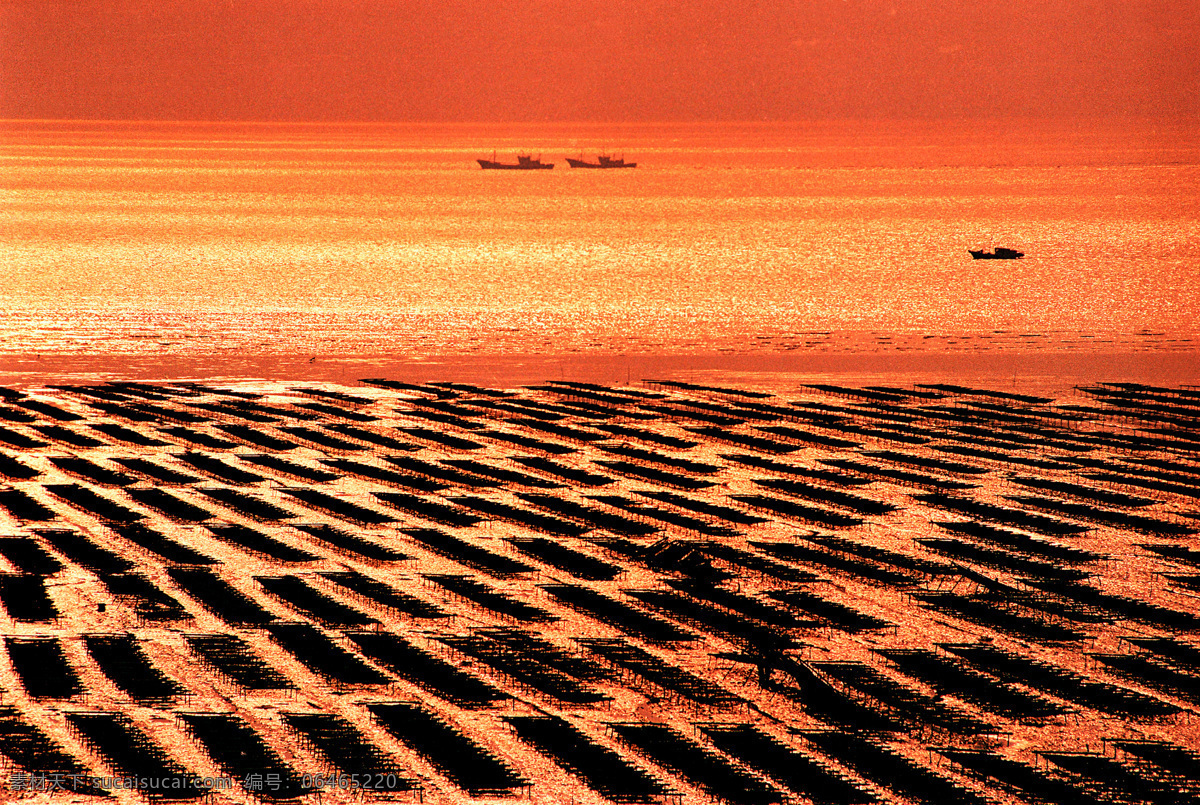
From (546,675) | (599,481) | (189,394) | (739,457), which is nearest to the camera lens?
(546,675)

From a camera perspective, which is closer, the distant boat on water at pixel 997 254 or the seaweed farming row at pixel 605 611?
the seaweed farming row at pixel 605 611

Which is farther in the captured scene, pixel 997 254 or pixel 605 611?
pixel 997 254

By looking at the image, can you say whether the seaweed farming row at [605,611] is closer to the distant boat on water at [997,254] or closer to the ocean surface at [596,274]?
the ocean surface at [596,274]

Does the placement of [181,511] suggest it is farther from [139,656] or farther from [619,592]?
[619,592]

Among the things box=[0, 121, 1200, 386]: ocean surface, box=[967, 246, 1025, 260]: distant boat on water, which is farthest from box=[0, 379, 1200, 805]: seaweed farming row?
box=[967, 246, 1025, 260]: distant boat on water

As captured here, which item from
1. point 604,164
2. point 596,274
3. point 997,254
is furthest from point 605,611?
point 604,164

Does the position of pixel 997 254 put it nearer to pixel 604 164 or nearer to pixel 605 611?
pixel 605 611

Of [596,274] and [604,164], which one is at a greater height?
[604,164]

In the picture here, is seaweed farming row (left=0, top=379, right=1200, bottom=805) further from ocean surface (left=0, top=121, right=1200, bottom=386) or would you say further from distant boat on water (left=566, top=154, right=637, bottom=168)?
distant boat on water (left=566, top=154, right=637, bottom=168)

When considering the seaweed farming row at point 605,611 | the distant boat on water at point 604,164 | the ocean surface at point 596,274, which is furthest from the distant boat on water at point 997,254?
the distant boat on water at point 604,164

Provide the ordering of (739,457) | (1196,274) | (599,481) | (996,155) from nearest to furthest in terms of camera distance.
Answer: (599,481)
(739,457)
(1196,274)
(996,155)

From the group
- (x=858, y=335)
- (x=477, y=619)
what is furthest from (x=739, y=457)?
(x=858, y=335)
